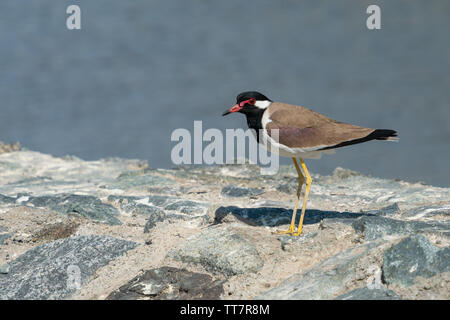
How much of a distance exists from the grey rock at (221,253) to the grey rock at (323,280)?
45cm

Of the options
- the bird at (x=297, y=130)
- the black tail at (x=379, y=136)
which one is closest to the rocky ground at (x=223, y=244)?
the bird at (x=297, y=130)

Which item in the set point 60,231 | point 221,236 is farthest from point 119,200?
point 221,236

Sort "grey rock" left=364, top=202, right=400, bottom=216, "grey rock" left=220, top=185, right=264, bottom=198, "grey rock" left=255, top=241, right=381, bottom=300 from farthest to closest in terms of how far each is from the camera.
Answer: "grey rock" left=220, top=185, right=264, bottom=198
"grey rock" left=364, top=202, right=400, bottom=216
"grey rock" left=255, top=241, right=381, bottom=300

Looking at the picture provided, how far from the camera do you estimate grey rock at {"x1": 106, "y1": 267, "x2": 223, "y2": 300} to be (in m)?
4.95

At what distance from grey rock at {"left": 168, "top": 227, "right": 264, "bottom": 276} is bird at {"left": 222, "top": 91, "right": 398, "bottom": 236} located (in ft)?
2.47

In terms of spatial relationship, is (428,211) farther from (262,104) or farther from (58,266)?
(58,266)

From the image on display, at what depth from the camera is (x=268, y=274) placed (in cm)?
514

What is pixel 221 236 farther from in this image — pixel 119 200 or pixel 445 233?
pixel 119 200

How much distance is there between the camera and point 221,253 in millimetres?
5352

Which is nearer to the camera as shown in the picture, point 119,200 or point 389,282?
point 389,282

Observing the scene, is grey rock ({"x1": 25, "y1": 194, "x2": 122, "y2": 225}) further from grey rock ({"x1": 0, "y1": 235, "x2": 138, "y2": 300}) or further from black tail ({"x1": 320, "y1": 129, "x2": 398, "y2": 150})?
black tail ({"x1": 320, "y1": 129, "x2": 398, "y2": 150})

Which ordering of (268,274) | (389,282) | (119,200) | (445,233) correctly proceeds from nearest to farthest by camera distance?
1. (389,282)
2. (268,274)
3. (445,233)
4. (119,200)

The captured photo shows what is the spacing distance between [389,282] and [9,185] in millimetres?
7636

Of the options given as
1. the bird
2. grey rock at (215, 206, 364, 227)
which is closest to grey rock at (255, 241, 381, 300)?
the bird
